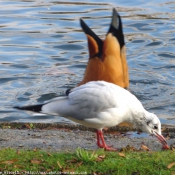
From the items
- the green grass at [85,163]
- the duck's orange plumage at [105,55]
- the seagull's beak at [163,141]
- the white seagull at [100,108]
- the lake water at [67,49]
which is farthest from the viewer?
the lake water at [67,49]

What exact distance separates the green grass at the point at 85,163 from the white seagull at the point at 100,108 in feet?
2.82

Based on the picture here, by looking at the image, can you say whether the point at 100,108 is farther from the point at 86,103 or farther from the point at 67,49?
the point at 67,49

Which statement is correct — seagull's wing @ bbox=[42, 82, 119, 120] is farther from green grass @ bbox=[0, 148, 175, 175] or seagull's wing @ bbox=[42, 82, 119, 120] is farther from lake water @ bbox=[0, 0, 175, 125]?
lake water @ bbox=[0, 0, 175, 125]

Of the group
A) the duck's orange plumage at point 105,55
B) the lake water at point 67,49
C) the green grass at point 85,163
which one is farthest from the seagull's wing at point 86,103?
the duck's orange plumage at point 105,55

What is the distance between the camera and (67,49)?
45.3 feet

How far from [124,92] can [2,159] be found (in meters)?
1.90

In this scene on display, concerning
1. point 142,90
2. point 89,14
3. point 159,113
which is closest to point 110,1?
point 89,14

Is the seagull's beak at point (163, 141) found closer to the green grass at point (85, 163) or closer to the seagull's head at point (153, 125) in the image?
the seagull's head at point (153, 125)

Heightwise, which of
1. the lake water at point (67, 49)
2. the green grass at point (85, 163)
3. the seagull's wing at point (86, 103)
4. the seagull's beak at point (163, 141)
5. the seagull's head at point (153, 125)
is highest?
the seagull's wing at point (86, 103)

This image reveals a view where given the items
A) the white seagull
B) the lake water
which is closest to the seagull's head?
the white seagull

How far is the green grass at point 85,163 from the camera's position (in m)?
5.51

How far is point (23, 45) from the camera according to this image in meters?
13.9

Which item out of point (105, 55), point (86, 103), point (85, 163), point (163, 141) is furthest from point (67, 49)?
point (85, 163)

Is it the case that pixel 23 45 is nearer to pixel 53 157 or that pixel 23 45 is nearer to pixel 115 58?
pixel 115 58
